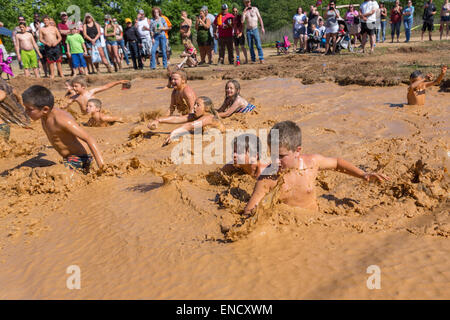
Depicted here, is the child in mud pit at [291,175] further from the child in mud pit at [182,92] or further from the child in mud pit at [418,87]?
the child in mud pit at [418,87]

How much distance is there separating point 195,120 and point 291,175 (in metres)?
3.21

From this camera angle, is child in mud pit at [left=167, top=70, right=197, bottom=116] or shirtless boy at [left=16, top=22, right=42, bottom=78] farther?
shirtless boy at [left=16, top=22, right=42, bottom=78]

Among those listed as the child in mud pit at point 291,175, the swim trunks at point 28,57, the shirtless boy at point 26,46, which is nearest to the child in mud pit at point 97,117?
the child in mud pit at point 291,175

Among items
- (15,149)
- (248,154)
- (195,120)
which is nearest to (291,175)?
(248,154)

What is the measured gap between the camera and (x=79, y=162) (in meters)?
4.50

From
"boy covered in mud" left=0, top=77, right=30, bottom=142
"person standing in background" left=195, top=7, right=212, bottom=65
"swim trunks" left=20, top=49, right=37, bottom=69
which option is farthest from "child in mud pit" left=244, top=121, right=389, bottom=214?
"swim trunks" left=20, top=49, right=37, bottom=69

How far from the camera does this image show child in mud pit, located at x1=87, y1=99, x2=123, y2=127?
659cm

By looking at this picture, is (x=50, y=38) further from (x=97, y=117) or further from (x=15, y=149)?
(x=15, y=149)

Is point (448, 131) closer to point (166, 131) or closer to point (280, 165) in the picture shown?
point (280, 165)

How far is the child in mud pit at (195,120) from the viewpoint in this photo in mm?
5574

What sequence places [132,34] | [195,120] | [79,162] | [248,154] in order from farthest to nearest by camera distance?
1. [132,34]
2. [195,120]
3. [79,162]
4. [248,154]

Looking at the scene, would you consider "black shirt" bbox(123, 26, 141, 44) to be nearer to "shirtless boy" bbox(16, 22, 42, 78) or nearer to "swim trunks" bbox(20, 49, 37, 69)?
"shirtless boy" bbox(16, 22, 42, 78)

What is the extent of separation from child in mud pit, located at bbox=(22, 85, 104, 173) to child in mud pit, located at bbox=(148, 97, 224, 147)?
1.26 m
